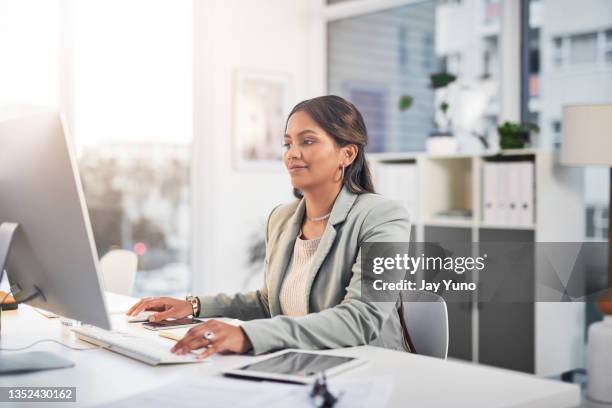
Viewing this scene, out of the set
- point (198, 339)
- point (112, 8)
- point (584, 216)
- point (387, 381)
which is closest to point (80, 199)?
point (198, 339)

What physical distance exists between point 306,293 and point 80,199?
0.76 metres

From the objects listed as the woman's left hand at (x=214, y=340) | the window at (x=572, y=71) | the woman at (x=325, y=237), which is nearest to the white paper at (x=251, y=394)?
the woman's left hand at (x=214, y=340)

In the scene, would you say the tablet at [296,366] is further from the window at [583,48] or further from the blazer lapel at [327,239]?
the window at [583,48]

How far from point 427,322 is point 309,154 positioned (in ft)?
1.87

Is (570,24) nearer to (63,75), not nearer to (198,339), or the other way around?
(63,75)

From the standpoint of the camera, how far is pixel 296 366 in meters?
1.38

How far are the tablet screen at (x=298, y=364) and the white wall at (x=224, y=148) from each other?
147 inches

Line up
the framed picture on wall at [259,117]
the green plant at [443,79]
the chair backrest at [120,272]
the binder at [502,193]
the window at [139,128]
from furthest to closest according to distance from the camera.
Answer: the framed picture on wall at [259,117] → the window at [139,128] → the green plant at [443,79] → the binder at [502,193] → the chair backrest at [120,272]

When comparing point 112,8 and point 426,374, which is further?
point 112,8

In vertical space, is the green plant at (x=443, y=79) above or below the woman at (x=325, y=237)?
above

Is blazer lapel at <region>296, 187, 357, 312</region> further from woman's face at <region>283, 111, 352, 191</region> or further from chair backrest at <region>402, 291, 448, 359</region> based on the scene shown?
chair backrest at <region>402, 291, 448, 359</region>

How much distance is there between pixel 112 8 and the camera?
483cm

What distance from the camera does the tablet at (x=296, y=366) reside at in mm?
1312

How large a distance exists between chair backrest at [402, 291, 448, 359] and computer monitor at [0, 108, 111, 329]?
926 millimetres
